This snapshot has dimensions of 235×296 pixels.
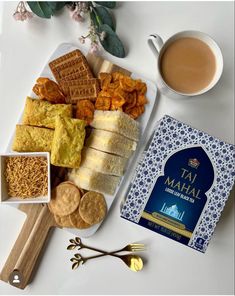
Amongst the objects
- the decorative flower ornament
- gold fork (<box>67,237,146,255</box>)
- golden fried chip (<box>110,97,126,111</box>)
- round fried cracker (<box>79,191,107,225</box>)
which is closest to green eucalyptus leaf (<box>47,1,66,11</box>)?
the decorative flower ornament

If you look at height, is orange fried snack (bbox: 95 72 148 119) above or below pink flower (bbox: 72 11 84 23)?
below

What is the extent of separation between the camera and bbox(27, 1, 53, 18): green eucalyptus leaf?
1.32 metres

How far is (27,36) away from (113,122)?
39 centimetres

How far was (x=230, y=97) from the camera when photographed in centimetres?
142

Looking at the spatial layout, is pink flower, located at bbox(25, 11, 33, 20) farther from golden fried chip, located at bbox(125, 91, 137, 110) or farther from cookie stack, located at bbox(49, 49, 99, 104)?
golden fried chip, located at bbox(125, 91, 137, 110)

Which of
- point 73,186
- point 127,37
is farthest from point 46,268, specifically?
point 127,37

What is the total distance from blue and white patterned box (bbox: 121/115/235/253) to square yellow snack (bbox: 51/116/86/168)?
0.63 feet

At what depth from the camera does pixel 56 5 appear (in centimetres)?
134

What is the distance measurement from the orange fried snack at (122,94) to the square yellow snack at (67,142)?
0.11 m

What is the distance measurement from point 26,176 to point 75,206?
0.17m

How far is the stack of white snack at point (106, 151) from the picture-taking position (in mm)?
1294

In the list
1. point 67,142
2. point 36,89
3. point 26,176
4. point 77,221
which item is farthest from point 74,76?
point 77,221

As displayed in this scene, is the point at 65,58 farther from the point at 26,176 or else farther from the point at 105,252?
the point at 105,252

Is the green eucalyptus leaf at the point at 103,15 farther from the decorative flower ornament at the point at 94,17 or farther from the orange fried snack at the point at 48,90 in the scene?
the orange fried snack at the point at 48,90
